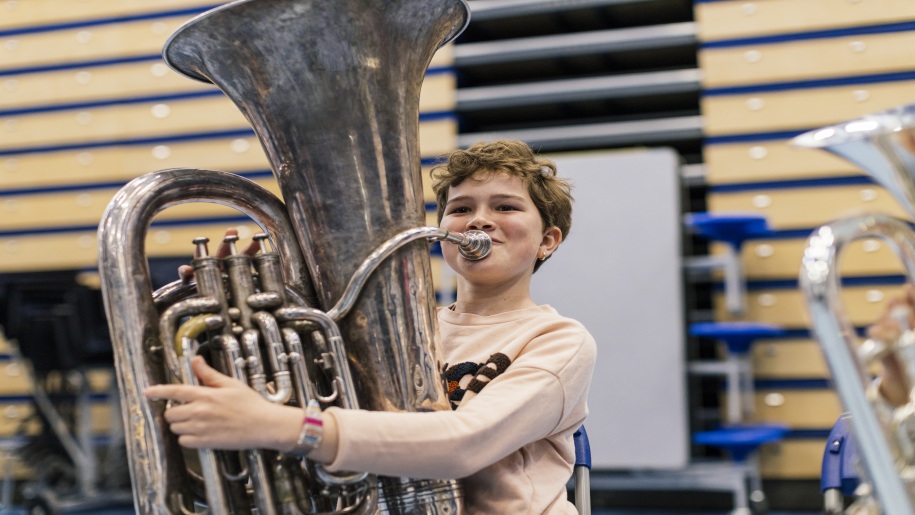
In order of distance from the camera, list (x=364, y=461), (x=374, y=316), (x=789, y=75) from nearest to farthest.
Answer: (x=364, y=461), (x=374, y=316), (x=789, y=75)

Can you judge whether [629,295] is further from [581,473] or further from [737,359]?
[581,473]

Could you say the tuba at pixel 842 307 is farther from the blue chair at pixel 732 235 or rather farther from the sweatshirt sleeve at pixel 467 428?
the blue chair at pixel 732 235

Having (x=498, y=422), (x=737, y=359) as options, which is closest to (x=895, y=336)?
(x=498, y=422)

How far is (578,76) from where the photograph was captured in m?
5.59

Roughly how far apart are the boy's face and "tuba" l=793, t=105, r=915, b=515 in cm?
67

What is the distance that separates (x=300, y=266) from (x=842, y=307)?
2.32ft

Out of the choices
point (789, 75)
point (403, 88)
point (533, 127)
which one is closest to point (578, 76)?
point (533, 127)

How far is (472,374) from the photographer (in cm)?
144

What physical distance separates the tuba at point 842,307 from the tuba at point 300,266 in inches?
22.2

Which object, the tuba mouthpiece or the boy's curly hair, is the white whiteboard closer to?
the boy's curly hair

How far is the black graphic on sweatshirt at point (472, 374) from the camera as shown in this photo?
4.58 ft

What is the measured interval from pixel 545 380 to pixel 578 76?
4.46 m

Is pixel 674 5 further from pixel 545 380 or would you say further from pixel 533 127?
pixel 545 380

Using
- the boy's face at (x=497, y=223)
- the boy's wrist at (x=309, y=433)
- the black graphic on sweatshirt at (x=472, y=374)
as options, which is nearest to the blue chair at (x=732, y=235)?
the boy's face at (x=497, y=223)
